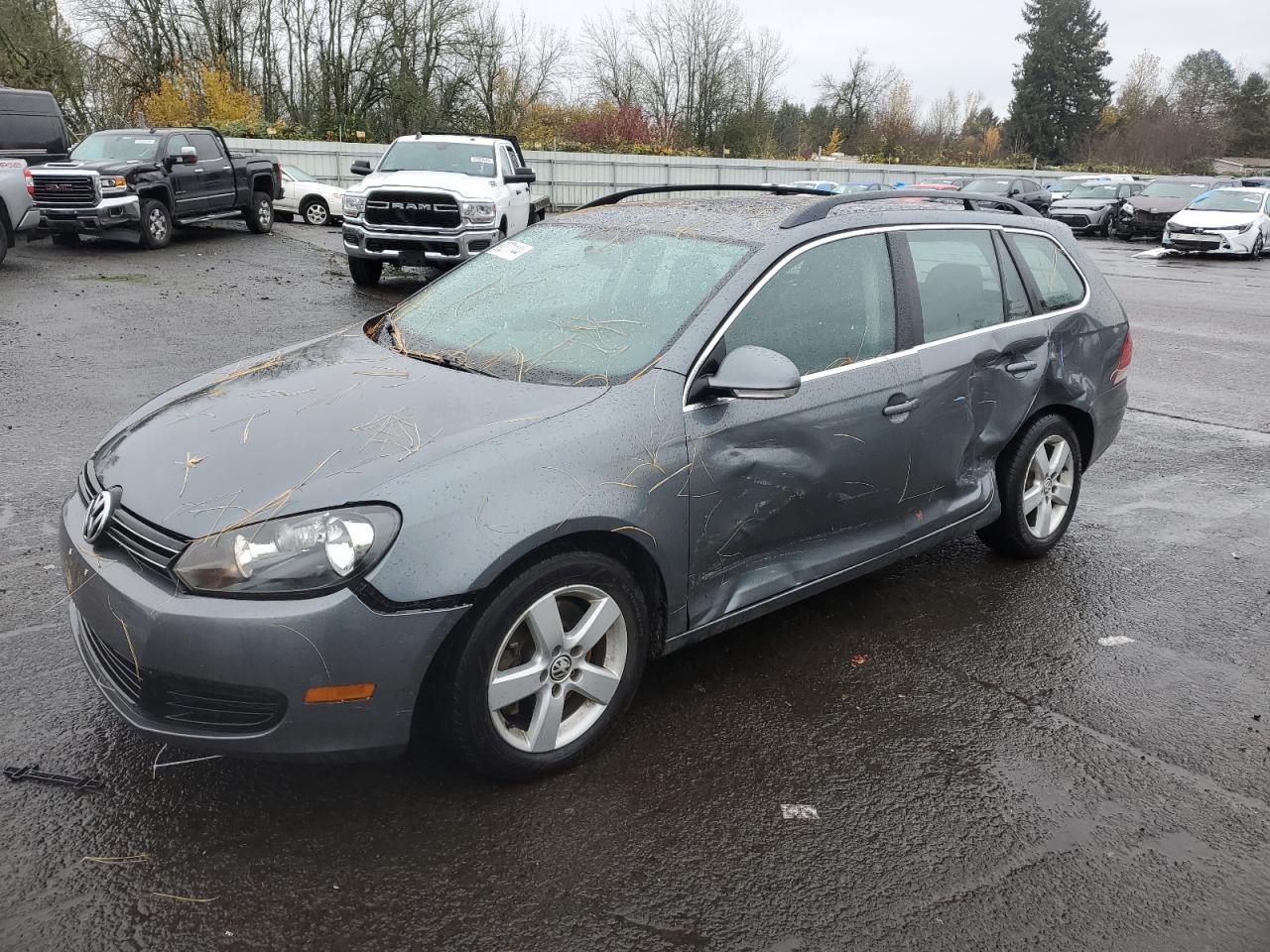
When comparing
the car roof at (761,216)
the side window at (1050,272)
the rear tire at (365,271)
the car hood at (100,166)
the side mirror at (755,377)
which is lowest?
the rear tire at (365,271)

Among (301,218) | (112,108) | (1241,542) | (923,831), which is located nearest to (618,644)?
(923,831)

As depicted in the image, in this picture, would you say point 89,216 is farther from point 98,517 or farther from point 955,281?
point 955,281

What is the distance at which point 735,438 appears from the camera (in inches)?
138

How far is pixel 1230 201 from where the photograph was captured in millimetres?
26016

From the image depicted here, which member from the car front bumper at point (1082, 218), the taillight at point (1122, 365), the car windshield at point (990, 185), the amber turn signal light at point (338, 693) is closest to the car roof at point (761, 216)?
the taillight at point (1122, 365)

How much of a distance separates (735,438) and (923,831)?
4.44ft

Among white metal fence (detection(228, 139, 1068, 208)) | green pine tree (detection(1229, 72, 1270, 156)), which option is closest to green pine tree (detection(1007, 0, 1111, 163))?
green pine tree (detection(1229, 72, 1270, 156))

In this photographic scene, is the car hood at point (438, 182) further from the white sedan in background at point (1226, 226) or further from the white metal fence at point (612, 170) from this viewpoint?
the white sedan in background at point (1226, 226)

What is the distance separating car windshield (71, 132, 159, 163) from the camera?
16.3 metres

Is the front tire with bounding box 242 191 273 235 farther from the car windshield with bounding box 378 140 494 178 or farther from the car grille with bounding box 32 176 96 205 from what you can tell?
the car windshield with bounding box 378 140 494 178

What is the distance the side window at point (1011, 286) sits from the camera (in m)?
A: 4.79

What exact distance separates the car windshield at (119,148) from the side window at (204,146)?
0.98 m

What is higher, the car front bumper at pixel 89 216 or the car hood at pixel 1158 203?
the car hood at pixel 1158 203

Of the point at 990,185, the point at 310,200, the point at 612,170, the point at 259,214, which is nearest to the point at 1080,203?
the point at 990,185
